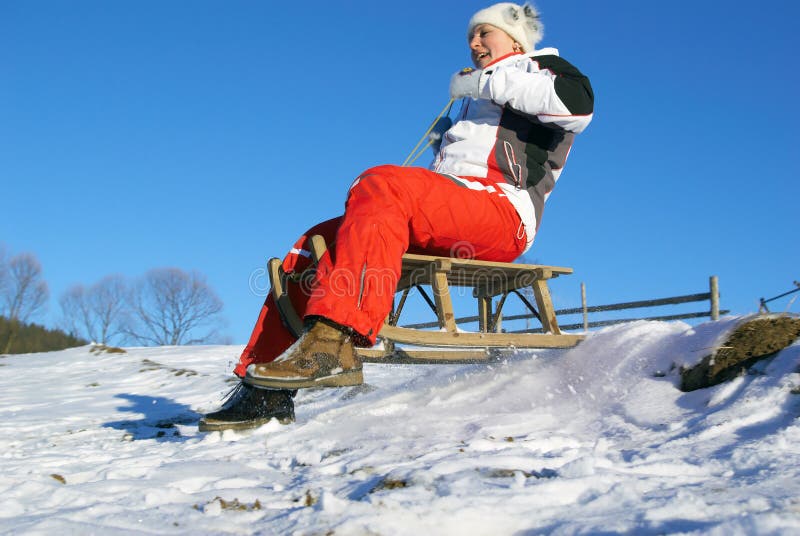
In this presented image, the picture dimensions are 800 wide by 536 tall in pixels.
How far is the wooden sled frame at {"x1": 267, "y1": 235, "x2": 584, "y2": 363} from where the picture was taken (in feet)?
8.70

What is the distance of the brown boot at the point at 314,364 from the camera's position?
2.11 meters

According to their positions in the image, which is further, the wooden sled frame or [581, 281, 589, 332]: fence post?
[581, 281, 589, 332]: fence post

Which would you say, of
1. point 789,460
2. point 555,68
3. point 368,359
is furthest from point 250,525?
point 555,68

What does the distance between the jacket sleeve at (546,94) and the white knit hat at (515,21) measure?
576 mm

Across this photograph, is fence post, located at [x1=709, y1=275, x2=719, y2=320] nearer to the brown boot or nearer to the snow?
the snow

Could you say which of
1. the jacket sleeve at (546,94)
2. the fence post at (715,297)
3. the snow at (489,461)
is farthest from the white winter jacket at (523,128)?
the fence post at (715,297)

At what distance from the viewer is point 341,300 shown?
2188mm

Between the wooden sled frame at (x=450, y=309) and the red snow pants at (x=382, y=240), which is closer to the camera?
the red snow pants at (x=382, y=240)

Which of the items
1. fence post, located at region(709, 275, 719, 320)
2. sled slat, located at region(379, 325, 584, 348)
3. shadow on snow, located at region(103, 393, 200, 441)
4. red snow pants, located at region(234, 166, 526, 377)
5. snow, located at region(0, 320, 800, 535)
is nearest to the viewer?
snow, located at region(0, 320, 800, 535)

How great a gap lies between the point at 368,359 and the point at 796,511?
1.85 meters

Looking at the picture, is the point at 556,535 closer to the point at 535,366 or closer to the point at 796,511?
the point at 796,511

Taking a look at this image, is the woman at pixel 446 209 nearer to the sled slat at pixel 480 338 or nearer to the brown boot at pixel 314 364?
the brown boot at pixel 314 364

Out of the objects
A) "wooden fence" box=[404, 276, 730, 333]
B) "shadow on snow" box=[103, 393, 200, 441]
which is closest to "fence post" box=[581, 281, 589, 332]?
"wooden fence" box=[404, 276, 730, 333]

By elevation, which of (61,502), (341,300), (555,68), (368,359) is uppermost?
(555,68)
